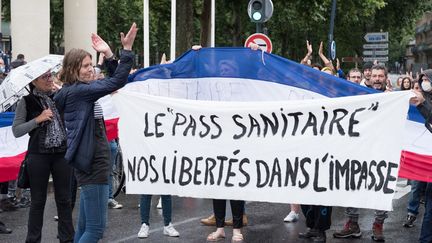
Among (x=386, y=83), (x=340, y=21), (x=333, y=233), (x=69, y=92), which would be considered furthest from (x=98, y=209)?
(x=340, y=21)

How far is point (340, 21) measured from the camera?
120ft

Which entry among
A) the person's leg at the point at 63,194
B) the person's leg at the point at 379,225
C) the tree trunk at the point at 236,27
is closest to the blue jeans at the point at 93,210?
the person's leg at the point at 63,194

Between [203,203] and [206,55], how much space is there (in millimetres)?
3408

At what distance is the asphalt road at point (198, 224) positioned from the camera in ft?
26.8

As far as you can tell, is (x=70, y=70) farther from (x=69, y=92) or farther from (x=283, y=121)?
(x=283, y=121)

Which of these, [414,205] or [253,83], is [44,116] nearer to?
[253,83]

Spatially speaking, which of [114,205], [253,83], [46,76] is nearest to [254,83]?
[253,83]

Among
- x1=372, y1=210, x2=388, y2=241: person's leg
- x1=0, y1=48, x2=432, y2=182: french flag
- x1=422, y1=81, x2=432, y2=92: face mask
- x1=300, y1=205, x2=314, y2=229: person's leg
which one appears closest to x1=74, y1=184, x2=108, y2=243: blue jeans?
x1=0, y1=48, x2=432, y2=182: french flag

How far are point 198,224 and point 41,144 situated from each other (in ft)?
8.84

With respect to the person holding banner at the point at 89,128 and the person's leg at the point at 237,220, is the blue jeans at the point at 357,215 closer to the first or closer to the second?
the person's leg at the point at 237,220

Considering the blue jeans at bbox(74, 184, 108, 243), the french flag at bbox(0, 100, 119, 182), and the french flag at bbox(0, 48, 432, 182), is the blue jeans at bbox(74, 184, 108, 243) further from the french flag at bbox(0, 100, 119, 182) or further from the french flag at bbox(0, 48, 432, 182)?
the french flag at bbox(0, 100, 119, 182)

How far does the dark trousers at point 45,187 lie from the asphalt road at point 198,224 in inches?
36.9

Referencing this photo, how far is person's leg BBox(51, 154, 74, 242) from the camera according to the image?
694 cm

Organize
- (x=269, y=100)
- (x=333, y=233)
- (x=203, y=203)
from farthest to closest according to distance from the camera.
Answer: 1. (x=203, y=203)
2. (x=333, y=233)
3. (x=269, y=100)
